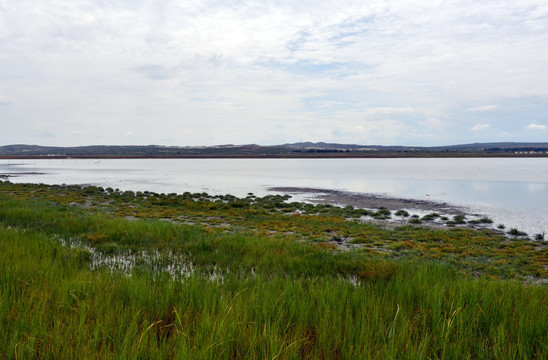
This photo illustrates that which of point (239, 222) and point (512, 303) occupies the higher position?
point (512, 303)

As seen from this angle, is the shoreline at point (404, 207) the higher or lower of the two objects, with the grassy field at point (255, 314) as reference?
lower

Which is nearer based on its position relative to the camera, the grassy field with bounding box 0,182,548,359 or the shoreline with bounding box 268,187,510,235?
the grassy field with bounding box 0,182,548,359

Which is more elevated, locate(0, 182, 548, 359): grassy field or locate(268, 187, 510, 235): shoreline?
locate(0, 182, 548, 359): grassy field

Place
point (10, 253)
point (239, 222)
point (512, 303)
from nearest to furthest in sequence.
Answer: point (512, 303) → point (10, 253) → point (239, 222)

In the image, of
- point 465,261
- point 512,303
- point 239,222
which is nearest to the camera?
point 512,303

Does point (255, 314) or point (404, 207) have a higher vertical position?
point (255, 314)

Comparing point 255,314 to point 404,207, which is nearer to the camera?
point 255,314

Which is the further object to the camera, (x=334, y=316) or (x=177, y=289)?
(x=177, y=289)

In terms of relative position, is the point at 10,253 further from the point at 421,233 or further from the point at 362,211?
the point at 362,211

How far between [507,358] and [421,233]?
17191 millimetres

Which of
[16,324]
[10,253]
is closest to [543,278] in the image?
[16,324]

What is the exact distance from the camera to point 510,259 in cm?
1377

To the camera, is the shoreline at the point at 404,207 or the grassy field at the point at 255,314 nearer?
the grassy field at the point at 255,314

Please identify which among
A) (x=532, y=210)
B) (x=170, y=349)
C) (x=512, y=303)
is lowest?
(x=532, y=210)
